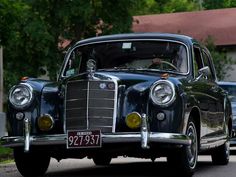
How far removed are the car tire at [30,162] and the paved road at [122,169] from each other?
0.26 meters

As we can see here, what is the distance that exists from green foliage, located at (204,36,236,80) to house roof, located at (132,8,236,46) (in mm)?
1459

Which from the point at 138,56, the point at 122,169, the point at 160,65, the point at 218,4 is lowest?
the point at 122,169

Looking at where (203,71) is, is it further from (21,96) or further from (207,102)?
(21,96)

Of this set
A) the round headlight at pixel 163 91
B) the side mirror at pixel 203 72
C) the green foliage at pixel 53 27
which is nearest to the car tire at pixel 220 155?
the side mirror at pixel 203 72

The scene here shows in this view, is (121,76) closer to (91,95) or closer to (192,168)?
(91,95)

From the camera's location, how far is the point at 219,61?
130 ft

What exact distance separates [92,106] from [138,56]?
1.65m

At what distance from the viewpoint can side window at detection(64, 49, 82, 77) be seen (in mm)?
10750

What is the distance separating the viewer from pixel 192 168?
370 inches

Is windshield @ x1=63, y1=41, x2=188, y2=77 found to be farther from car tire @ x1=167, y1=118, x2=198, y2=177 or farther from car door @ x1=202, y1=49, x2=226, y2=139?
car tire @ x1=167, y1=118, x2=198, y2=177

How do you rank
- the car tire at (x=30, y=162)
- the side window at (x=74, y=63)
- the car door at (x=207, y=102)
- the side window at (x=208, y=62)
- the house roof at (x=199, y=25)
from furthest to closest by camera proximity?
the house roof at (x=199, y=25) → the side window at (x=208, y=62) → the side window at (x=74, y=63) → the car door at (x=207, y=102) → the car tire at (x=30, y=162)

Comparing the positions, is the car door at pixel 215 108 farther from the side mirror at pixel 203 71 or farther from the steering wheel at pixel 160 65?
the steering wheel at pixel 160 65

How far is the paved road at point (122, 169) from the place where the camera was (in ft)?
33.2

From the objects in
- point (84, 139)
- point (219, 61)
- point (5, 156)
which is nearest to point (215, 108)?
point (84, 139)
